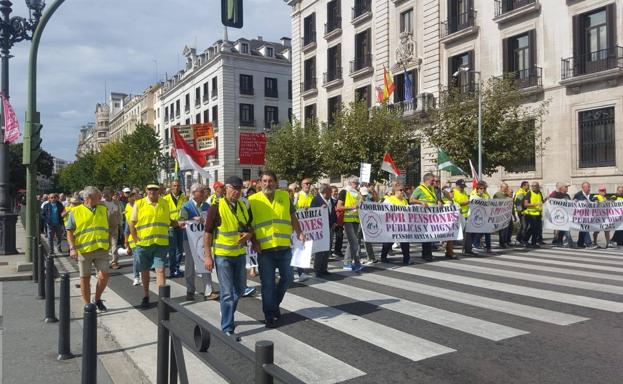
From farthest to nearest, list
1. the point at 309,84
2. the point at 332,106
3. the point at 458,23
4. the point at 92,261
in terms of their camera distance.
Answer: the point at 309,84
the point at 332,106
the point at 458,23
the point at 92,261

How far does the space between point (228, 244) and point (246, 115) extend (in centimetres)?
5281

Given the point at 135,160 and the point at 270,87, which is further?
the point at 270,87

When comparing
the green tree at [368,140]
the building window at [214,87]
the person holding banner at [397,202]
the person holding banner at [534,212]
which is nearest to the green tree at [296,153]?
the green tree at [368,140]

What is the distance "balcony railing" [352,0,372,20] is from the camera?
3588cm

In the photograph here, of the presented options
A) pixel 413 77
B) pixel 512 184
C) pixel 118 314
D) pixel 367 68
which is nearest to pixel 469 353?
pixel 118 314

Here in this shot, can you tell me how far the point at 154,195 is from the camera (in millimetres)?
7969

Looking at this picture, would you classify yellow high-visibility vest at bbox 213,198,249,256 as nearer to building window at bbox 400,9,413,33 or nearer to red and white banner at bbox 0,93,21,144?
red and white banner at bbox 0,93,21,144

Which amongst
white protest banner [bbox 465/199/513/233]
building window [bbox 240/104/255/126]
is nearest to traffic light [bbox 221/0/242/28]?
white protest banner [bbox 465/199/513/233]

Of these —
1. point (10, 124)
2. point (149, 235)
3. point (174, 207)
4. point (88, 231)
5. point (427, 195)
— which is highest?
point (10, 124)

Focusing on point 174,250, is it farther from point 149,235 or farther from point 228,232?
point 228,232


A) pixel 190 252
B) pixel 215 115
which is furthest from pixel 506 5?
pixel 215 115

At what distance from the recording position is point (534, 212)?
48.1 feet

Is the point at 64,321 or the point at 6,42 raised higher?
the point at 6,42

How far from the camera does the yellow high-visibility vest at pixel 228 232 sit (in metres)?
6.03
